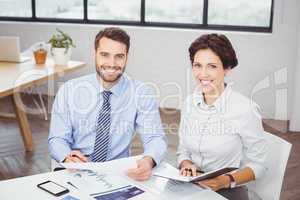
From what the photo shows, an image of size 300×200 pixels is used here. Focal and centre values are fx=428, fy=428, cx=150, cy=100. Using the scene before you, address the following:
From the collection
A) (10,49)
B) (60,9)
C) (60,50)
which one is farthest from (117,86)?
(60,9)

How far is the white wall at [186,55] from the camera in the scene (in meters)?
4.89

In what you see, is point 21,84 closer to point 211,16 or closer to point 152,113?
point 152,113

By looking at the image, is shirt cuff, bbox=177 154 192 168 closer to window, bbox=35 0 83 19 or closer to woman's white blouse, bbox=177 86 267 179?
woman's white blouse, bbox=177 86 267 179

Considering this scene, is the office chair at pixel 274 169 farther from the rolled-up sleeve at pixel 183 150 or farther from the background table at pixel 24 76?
the background table at pixel 24 76

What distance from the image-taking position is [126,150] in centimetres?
225

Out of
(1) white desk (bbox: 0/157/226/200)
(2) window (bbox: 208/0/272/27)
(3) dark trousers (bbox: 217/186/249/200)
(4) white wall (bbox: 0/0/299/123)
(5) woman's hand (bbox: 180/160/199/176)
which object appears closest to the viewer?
(1) white desk (bbox: 0/157/226/200)

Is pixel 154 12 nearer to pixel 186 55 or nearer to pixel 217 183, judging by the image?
pixel 186 55

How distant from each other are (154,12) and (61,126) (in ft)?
12.1

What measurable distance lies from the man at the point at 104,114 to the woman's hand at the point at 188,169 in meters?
0.13

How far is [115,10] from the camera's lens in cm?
568

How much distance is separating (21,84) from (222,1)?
2.91 m

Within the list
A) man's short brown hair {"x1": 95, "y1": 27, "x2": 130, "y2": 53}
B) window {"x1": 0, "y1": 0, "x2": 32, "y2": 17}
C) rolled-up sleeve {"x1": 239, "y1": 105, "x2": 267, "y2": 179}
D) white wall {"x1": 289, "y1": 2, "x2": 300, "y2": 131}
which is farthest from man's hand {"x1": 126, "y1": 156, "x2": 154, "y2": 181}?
window {"x1": 0, "y1": 0, "x2": 32, "y2": 17}

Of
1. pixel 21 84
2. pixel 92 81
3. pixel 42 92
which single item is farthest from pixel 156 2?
pixel 92 81

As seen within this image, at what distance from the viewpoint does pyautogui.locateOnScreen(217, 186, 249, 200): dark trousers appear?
194 centimetres
